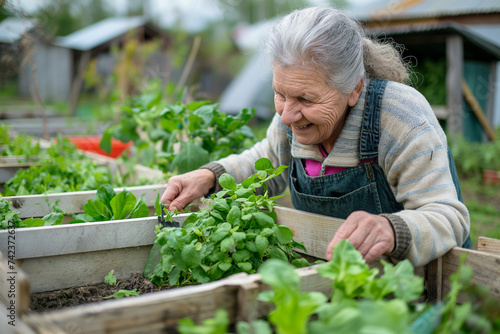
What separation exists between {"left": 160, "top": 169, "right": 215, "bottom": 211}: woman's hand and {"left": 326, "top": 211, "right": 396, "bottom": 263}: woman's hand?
799mm

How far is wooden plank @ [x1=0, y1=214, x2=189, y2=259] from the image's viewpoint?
1.44 m

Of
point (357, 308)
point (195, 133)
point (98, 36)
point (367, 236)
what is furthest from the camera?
point (98, 36)

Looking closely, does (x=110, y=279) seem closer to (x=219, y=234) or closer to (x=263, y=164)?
(x=219, y=234)

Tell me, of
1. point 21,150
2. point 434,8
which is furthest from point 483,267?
point 434,8

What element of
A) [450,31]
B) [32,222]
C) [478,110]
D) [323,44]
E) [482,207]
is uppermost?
[450,31]

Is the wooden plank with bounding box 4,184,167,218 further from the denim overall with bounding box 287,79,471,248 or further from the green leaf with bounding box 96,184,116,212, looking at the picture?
the denim overall with bounding box 287,79,471,248

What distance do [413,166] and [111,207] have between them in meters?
1.11

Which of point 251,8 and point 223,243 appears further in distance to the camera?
point 251,8

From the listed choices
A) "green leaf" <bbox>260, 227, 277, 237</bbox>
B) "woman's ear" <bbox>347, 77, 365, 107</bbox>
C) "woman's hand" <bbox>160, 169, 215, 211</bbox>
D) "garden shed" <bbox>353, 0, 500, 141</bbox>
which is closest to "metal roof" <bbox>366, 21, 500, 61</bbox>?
"garden shed" <bbox>353, 0, 500, 141</bbox>

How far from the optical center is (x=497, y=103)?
9625 millimetres

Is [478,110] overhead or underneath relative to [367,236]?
overhead

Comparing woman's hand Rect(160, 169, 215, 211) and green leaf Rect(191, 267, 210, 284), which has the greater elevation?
woman's hand Rect(160, 169, 215, 211)

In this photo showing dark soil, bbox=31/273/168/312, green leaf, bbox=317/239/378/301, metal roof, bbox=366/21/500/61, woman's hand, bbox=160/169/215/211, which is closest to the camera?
green leaf, bbox=317/239/378/301

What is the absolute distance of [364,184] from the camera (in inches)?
69.4
